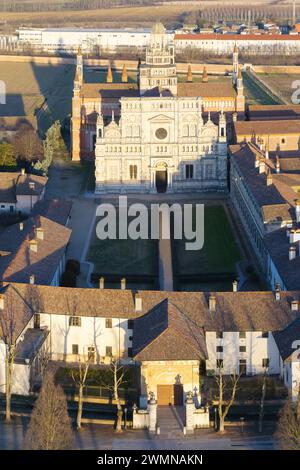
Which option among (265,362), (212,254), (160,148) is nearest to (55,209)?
(212,254)

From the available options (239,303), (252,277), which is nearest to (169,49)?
(252,277)

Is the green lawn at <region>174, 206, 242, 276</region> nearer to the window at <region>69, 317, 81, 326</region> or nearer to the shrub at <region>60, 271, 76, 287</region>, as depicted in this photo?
the shrub at <region>60, 271, 76, 287</region>

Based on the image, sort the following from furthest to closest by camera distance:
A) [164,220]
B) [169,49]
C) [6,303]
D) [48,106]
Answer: [48,106], [169,49], [164,220], [6,303]

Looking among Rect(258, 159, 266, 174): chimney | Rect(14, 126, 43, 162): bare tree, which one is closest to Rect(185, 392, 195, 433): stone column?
Rect(258, 159, 266, 174): chimney

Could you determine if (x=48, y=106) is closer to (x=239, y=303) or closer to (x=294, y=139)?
(x=294, y=139)

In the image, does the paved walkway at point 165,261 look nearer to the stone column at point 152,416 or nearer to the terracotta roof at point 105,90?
the stone column at point 152,416

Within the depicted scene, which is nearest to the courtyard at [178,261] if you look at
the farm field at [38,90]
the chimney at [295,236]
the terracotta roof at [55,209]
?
the terracotta roof at [55,209]
